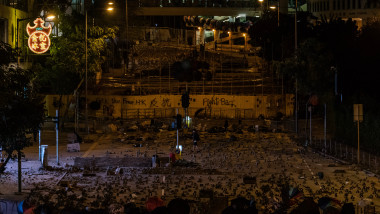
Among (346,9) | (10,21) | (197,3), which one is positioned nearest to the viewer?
(10,21)

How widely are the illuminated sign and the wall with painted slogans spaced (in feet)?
36.2

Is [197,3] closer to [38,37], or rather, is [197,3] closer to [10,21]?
[10,21]

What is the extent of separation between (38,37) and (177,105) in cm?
1547

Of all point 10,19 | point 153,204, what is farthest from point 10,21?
point 153,204

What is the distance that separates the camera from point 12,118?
20344 mm

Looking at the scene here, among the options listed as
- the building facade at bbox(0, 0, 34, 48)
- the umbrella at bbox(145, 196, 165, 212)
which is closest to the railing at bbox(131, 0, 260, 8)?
the building facade at bbox(0, 0, 34, 48)

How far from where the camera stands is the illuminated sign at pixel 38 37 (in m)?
41.4

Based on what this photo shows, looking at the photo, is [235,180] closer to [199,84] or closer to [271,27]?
[199,84]

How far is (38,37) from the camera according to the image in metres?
41.6

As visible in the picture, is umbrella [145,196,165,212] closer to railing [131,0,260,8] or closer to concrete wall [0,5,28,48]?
concrete wall [0,5,28,48]

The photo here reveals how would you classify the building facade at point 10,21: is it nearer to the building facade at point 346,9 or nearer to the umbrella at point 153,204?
the umbrella at point 153,204

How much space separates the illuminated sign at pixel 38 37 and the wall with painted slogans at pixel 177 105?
11024 mm

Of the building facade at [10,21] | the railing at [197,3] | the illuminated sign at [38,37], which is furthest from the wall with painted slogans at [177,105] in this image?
the railing at [197,3]

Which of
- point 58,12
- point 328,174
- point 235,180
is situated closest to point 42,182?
point 235,180
